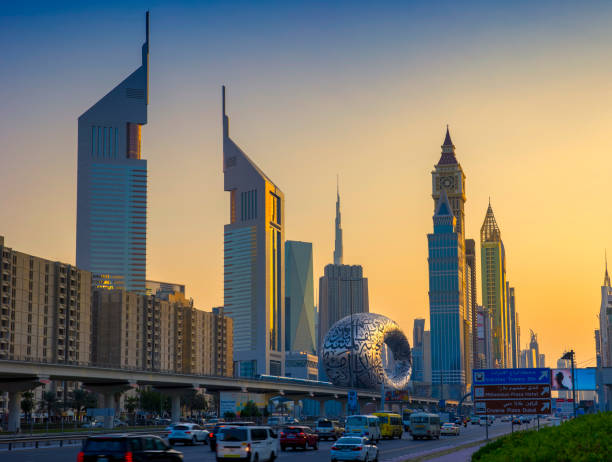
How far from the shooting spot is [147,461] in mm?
27641

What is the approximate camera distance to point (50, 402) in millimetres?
165250

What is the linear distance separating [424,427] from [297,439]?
86.0 feet

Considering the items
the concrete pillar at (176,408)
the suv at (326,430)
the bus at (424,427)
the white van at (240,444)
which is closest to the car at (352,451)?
the white van at (240,444)

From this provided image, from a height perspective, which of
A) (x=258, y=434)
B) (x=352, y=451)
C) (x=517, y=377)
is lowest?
(x=352, y=451)

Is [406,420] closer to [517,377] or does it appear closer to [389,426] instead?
[389,426]

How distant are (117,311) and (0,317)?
4892 cm

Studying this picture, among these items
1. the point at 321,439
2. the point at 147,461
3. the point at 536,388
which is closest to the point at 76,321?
the point at 321,439

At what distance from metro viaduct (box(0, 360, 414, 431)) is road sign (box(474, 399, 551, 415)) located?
54.7 meters

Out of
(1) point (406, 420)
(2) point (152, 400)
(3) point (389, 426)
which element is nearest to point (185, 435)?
(3) point (389, 426)

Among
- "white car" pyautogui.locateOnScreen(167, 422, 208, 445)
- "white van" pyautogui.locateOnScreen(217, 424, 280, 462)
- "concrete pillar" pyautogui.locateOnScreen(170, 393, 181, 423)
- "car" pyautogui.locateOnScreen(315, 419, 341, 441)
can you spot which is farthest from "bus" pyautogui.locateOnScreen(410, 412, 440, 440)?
"concrete pillar" pyautogui.locateOnScreen(170, 393, 181, 423)

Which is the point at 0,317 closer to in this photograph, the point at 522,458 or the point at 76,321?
the point at 76,321

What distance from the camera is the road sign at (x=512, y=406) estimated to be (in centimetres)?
5191

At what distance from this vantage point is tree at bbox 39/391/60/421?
165250mm

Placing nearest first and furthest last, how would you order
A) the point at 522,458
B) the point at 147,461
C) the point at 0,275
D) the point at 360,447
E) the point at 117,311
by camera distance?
the point at 522,458 → the point at 147,461 → the point at 360,447 → the point at 0,275 → the point at 117,311
